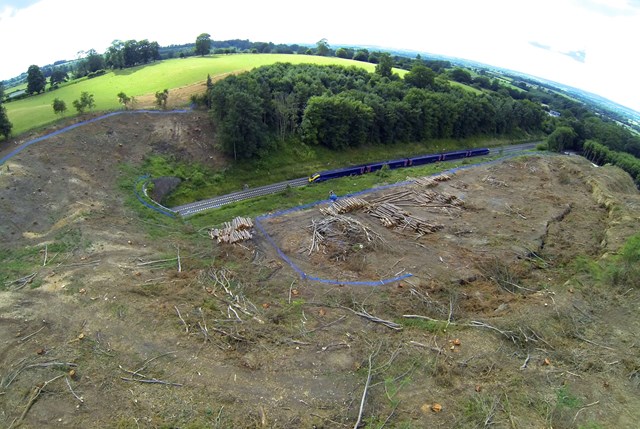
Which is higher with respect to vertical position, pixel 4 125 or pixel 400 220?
pixel 4 125

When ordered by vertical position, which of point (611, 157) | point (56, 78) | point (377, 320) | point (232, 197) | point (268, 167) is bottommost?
point (377, 320)

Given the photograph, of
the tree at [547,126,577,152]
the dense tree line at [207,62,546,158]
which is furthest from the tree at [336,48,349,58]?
the tree at [547,126,577,152]

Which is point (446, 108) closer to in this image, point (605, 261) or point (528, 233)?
point (528, 233)

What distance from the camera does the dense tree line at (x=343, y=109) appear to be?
2154 inches

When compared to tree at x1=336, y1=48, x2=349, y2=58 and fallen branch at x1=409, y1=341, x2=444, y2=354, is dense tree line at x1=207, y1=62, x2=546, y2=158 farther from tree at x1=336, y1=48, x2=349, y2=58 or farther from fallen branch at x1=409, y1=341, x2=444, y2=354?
fallen branch at x1=409, y1=341, x2=444, y2=354

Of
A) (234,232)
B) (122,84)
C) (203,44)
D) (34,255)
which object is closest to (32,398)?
(34,255)

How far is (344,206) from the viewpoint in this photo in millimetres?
42062

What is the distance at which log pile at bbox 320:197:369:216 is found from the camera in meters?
41.2

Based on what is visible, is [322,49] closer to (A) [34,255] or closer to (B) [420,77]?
(B) [420,77]

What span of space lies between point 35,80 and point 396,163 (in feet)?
224

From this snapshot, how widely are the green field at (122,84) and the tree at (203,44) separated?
1025 cm

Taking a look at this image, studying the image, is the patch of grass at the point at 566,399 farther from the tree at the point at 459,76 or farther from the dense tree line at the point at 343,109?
the tree at the point at 459,76

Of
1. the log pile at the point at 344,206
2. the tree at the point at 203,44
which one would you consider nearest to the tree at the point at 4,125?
the log pile at the point at 344,206

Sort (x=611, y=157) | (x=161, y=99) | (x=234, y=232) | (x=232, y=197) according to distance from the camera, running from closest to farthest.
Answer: (x=234, y=232), (x=232, y=197), (x=161, y=99), (x=611, y=157)
